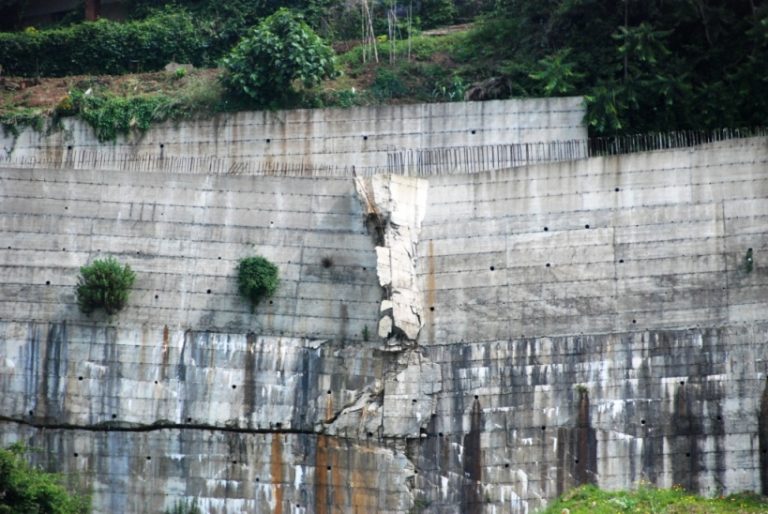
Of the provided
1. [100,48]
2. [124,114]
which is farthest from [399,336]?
[100,48]

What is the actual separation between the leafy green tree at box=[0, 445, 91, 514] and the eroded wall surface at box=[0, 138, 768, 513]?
7.69 feet

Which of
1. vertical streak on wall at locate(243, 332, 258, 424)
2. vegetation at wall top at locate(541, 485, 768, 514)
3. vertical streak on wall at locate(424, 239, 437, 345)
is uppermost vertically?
vertical streak on wall at locate(424, 239, 437, 345)

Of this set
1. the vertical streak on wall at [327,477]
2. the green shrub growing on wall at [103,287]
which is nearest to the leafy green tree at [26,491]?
the green shrub growing on wall at [103,287]

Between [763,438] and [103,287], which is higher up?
[103,287]

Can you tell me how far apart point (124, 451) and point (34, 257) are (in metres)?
5.14

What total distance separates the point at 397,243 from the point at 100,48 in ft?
46.0

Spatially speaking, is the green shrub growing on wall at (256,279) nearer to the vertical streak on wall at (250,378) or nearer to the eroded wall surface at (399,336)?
the eroded wall surface at (399,336)

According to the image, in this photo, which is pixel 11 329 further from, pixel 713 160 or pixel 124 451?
pixel 713 160

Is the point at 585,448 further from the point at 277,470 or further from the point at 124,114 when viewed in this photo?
the point at 124,114

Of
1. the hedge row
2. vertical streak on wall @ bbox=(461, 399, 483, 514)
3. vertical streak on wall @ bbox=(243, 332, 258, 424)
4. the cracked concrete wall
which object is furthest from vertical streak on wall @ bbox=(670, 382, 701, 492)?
the hedge row

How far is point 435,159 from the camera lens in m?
38.3

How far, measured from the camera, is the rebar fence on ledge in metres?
37.3

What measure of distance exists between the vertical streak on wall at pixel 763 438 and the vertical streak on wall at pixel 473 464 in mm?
6208

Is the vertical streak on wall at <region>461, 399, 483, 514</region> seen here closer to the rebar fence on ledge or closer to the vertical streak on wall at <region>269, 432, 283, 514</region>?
the vertical streak on wall at <region>269, 432, 283, 514</region>
